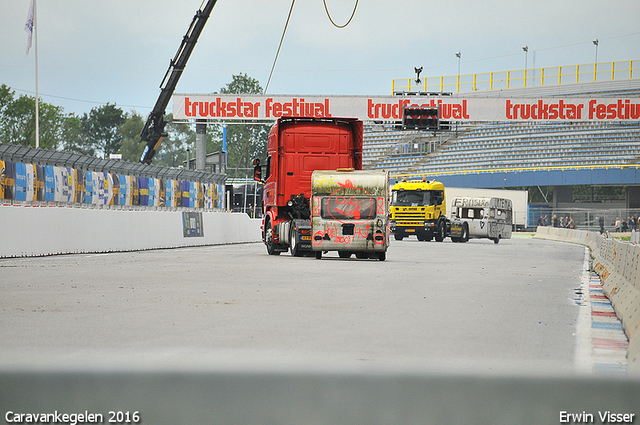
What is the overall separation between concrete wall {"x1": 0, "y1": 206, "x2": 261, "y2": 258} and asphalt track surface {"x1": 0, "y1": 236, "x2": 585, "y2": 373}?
3.09 m

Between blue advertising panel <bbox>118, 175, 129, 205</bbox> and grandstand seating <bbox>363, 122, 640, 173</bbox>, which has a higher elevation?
grandstand seating <bbox>363, 122, 640, 173</bbox>

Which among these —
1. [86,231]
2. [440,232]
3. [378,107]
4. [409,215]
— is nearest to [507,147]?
[378,107]

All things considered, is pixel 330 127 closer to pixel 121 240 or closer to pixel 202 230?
pixel 121 240

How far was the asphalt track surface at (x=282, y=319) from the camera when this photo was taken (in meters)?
6.12

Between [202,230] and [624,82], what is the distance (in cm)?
5122

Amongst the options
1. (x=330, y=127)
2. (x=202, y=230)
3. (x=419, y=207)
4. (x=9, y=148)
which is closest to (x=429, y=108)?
(x=419, y=207)

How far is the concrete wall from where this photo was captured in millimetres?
18672

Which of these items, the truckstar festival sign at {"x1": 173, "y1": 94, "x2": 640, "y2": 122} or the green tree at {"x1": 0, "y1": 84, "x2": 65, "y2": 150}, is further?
the green tree at {"x1": 0, "y1": 84, "x2": 65, "y2": 150}

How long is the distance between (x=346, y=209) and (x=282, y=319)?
1305cm

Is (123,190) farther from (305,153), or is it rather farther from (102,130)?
(102,130)

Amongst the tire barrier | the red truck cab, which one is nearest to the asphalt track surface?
the tire barrier

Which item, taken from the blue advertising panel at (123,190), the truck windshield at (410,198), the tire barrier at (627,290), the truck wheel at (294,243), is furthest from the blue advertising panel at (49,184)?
the truck windshield at (410,198)

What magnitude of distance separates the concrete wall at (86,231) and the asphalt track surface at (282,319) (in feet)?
10.1

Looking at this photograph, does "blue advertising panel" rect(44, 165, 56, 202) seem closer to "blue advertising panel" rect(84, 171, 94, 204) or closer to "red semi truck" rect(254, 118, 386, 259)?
"blue advertising panel" rect(84, 171, 94, 204)
